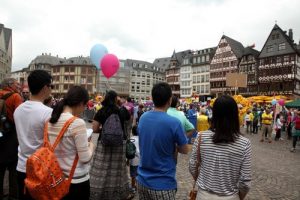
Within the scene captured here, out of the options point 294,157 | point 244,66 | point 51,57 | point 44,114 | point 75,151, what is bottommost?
point 294,157

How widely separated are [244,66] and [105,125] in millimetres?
60218

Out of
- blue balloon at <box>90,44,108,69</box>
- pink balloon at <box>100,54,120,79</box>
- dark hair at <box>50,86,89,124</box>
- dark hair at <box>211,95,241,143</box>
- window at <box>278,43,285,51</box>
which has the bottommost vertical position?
dark hair at <box>211,95,241,143</box>

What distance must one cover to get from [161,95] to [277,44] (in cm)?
5651

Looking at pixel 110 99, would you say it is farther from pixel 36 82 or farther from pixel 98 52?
pixel 98 52

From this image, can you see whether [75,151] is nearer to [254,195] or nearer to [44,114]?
[44,114]

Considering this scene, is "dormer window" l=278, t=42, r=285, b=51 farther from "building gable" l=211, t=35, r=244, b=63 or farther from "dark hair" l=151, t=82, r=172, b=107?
"dark hair" l=151, t=82, r=172, b=107

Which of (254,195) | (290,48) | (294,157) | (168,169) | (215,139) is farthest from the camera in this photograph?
(290,48)

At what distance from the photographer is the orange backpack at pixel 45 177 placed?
2.32 meters

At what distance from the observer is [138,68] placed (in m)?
100

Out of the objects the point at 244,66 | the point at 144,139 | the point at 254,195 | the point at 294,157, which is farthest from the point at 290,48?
the point at 144,139

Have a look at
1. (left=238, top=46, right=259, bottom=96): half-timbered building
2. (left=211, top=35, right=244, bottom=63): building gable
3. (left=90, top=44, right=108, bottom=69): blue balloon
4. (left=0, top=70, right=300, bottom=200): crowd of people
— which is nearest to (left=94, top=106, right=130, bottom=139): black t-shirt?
(left=0, top=70, right=300, bottom=200): crowd of people

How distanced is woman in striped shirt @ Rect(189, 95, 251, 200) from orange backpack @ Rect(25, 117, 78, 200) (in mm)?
1236

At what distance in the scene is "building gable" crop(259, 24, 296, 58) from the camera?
51850 mm

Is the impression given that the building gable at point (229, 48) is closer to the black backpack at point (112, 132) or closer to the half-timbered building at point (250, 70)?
the half-timbered building at point (250, 70)
